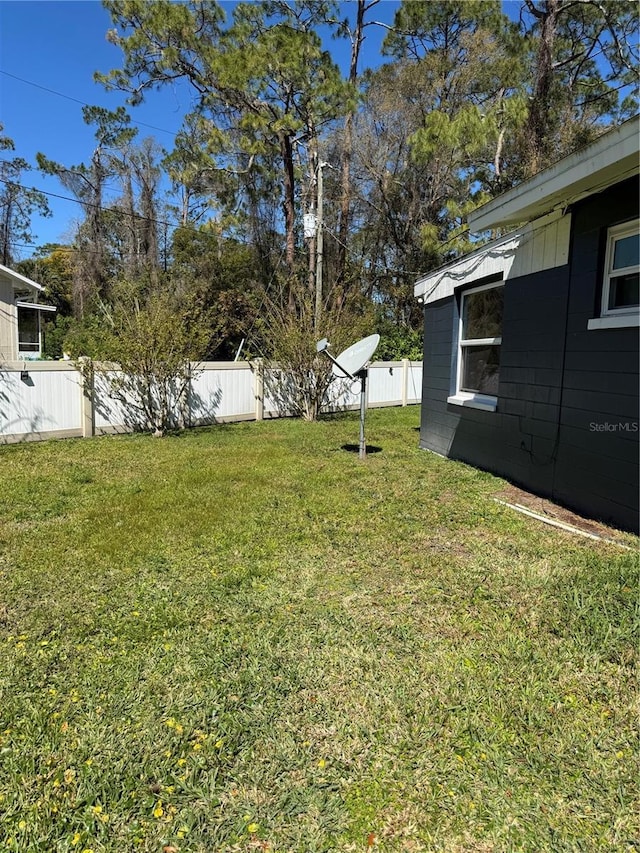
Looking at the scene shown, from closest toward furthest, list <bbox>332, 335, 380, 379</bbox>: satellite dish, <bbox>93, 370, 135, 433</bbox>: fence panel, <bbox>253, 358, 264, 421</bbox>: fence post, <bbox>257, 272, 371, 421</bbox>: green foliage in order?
<bbox>332, 335, 380, 379</bbox>: satellite dish, <bbox>93, 370, 135, 433</bbox>: fence panel, <bbox>257, 272, 371, 421</bbox>: green foliage, <bbox>253, 358, 264, 421</bbox>: fence post

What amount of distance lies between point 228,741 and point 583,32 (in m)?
16.1

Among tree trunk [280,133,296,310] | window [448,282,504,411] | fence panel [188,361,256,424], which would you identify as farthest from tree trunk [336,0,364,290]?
window [448,282,504,411]

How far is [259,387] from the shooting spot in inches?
419

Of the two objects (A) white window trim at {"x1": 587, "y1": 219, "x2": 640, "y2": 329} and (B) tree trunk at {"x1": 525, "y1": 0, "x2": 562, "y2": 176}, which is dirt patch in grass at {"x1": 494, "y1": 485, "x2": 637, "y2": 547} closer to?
(A) white window trim at {"x1": 587, "y1": 219, "x2": 640, "y2": 329}

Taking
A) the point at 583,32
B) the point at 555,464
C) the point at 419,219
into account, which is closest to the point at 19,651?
the point at 555,464

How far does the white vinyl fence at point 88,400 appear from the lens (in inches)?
282

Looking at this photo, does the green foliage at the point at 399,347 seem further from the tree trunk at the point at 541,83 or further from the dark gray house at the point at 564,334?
the dark gray house at the point at 564,334

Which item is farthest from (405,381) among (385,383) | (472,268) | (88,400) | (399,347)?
(88,400)

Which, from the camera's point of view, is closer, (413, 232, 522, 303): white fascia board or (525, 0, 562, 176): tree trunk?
(413, 232, 522, 303): white fascia board

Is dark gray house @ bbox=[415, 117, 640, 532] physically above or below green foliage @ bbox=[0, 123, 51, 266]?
below

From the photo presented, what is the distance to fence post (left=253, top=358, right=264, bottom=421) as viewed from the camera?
415 inches

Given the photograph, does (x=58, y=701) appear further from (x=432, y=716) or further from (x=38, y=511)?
(x=38, y=511)

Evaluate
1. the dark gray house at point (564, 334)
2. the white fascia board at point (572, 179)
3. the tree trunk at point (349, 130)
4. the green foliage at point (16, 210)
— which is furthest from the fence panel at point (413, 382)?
the green foliage at point (16, 210)

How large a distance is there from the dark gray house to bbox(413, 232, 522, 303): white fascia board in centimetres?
2
